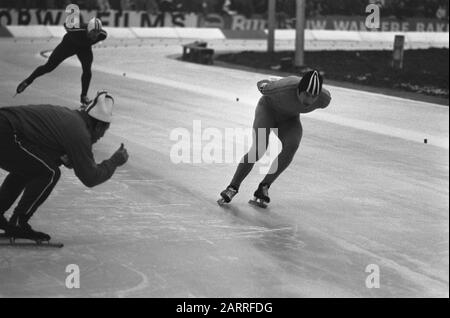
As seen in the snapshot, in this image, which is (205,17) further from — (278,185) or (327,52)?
(278,185)

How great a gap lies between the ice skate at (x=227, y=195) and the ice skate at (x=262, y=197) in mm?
206

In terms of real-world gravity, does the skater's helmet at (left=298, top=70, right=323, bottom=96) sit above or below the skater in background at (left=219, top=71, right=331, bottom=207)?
above

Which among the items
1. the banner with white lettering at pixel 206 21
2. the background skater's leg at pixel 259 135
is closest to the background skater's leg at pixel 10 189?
the background skater's leg at pixel 259 135

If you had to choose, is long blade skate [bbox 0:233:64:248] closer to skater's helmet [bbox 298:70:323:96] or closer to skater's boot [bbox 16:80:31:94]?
skater's helmet [bbox 298:70:323:96]

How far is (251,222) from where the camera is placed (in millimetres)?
8492

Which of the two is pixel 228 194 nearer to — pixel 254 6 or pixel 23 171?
pixel 23 171

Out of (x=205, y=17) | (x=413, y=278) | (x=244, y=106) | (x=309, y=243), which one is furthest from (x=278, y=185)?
(x=205, y=17)

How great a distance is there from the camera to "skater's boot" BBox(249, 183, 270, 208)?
920 cm

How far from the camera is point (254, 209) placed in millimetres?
9086

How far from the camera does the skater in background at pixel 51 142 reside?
6.74m

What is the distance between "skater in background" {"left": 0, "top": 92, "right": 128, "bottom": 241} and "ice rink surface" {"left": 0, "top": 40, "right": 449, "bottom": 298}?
0.59m

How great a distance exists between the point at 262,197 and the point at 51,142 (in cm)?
288

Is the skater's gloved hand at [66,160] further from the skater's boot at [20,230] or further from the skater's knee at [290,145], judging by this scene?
the skater's knee at [290,145]

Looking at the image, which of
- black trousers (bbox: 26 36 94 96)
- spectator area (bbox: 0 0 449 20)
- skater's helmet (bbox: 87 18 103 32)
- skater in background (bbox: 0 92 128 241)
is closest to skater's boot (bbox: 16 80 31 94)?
black trousers (bbox: 26 36 94 96)
